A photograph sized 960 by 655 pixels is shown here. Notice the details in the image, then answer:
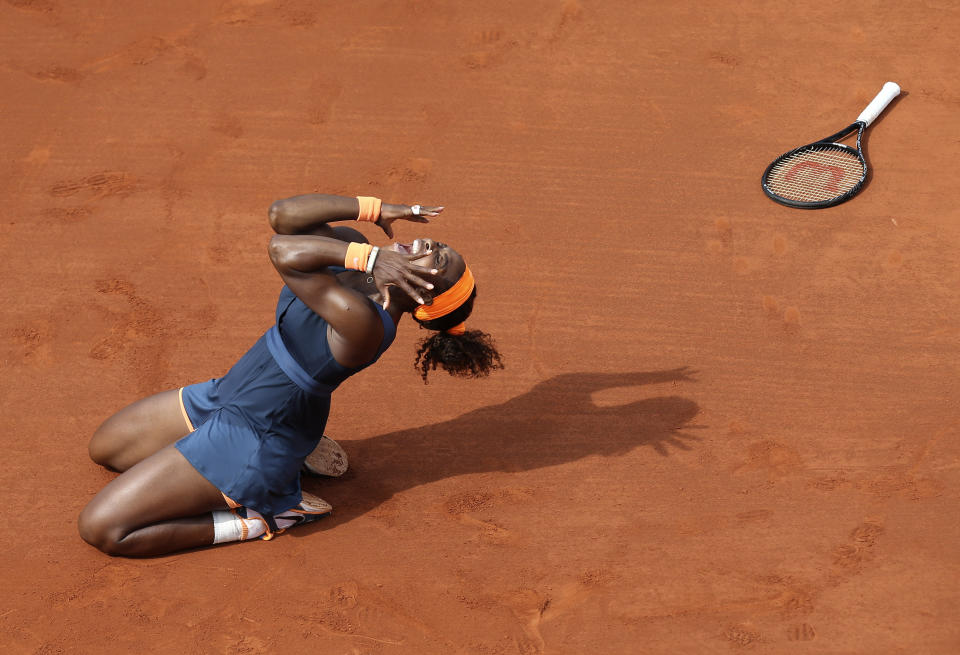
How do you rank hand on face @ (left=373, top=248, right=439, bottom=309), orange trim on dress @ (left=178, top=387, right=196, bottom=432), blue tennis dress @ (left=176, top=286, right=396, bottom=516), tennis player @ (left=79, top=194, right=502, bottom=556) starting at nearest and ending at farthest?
hand on face @ (left=373, top=248, right=439, bottom=309) → tennis player @ (left=79, top=194, right=502, bottom=556) → blue tennis dress @ (left=176, top=286, right=396, bottom=516) → orange trim on dress @ (left=178, top=387, right=196, bottom=432)

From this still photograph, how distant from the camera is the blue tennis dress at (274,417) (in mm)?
4316

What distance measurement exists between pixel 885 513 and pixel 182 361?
3643 millimetres

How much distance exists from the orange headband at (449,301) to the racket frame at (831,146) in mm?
2885

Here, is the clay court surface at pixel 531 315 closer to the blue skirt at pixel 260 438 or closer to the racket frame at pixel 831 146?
the racket frame at pixel 831 146

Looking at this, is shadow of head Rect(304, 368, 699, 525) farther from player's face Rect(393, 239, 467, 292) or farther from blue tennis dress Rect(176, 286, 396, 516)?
player's face Rect(393, 239, 467, 292)

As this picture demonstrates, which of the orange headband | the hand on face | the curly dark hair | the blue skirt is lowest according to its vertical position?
the blue skirt

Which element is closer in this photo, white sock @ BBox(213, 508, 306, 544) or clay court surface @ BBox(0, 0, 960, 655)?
clay court surface @ BBox(0, 0, 960, 655)

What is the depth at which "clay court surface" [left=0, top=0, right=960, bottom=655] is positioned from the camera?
14.2 ft

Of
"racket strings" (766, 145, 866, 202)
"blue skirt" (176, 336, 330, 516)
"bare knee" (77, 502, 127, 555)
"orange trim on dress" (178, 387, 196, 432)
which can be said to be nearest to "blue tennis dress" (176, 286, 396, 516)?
"blue skirt" (176, 336, 330, 516)

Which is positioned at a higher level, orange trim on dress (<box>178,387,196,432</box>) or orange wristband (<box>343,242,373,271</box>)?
orange wristband (<box>343,242,373,271</box>)

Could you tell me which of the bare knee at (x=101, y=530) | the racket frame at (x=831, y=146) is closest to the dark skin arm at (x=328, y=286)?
the bare knee at (x=101, y=530)

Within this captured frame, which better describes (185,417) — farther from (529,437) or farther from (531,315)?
(531,315)

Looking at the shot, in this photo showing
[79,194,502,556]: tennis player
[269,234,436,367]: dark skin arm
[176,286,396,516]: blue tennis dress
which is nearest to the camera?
[269,234,436,367]: dark skin arm

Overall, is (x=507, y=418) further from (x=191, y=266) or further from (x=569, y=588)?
(x=191, y=266)
